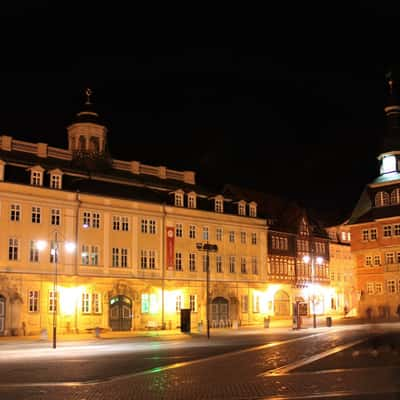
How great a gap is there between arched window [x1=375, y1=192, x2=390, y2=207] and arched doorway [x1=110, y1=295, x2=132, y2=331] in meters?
37.8

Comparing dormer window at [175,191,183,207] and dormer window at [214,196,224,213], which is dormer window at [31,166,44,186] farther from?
dormer window at [214,196,224,213]

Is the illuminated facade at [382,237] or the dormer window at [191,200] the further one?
the illuminated facade at [382,237]

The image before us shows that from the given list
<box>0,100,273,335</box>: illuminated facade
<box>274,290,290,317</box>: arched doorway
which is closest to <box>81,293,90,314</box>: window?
<box>0,100,273,335</box>: illuminated facade

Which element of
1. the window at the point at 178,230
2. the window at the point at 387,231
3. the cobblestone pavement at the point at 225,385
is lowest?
the cobblestone pavement at the point at 225,385

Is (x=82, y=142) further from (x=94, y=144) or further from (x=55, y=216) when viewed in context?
(x=55, y=216)

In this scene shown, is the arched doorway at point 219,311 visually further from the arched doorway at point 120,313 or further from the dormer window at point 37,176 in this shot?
the dormer window at point 37,176

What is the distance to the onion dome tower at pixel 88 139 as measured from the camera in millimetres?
69312

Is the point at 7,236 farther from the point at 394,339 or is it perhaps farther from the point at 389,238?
the point at 389,238

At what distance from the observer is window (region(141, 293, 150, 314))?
59156mm

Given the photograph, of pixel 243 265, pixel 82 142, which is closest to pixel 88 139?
pixel 82 142

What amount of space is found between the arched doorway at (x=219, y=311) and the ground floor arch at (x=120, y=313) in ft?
32.4

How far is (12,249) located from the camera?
51812mm

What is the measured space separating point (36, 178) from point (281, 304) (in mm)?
33769

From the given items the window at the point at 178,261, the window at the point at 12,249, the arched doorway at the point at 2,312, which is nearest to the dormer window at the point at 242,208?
the window at the point at 178,261
